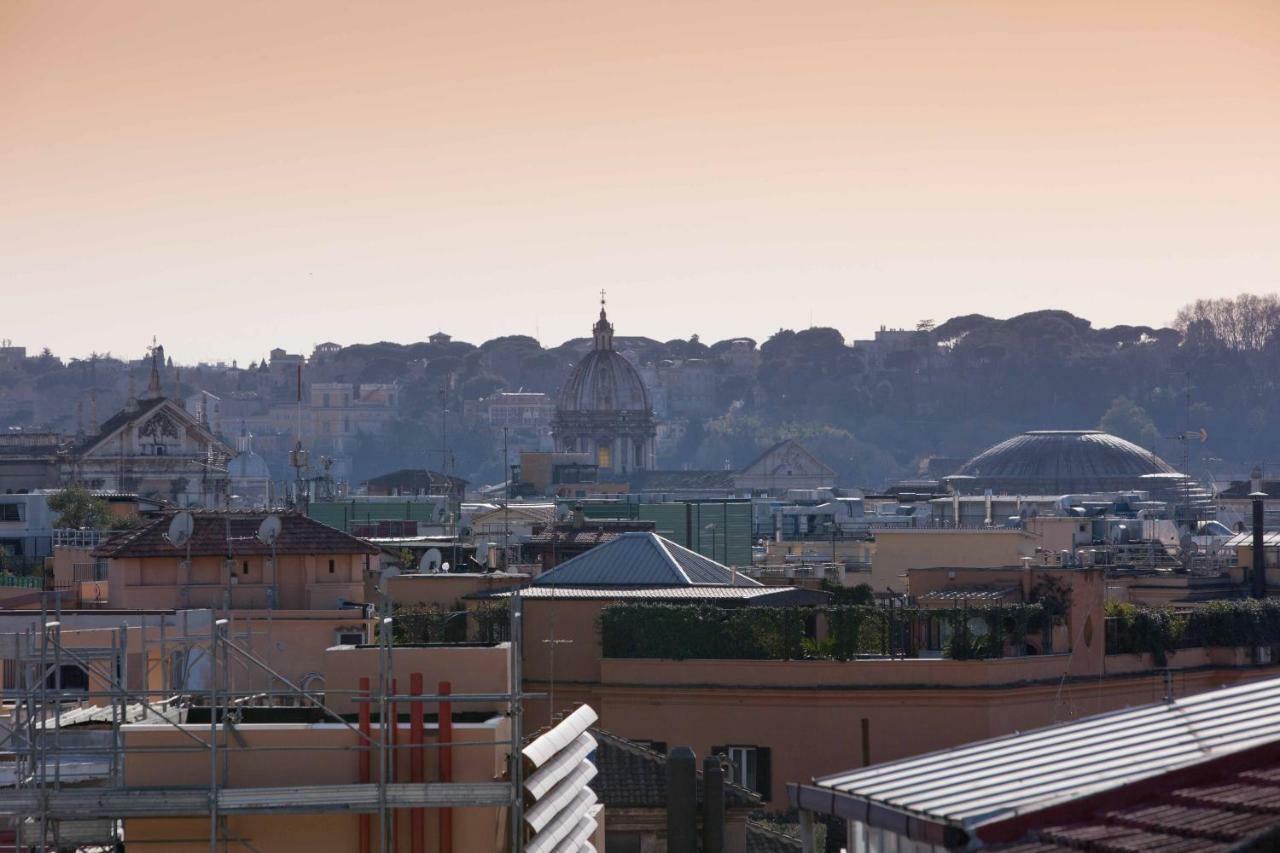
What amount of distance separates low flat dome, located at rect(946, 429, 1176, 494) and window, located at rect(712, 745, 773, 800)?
2434 inches

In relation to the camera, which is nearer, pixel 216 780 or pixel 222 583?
pixel 216 780

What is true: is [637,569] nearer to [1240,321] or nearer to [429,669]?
[429,669]

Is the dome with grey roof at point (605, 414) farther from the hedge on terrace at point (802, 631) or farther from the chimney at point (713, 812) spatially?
the chimney at point (713, 812)

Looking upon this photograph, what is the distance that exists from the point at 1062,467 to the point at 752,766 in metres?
67.0

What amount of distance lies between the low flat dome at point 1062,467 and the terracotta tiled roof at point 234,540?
198 ft

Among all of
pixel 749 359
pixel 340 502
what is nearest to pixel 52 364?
pixel 749 359

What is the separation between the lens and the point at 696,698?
21125 millimetres

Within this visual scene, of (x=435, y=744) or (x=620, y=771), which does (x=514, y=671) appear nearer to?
(x=435, y=744)

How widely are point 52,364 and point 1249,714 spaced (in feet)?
532

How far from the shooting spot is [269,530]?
2136cm

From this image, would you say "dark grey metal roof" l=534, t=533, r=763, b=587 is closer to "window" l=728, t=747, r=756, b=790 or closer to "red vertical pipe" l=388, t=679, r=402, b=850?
"window" l=728, t=747, r=756, b=790

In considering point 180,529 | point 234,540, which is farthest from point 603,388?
point 180,529

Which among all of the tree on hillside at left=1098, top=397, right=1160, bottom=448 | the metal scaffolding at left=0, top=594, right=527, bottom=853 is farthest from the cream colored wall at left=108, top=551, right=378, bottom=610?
the tree on hillside at left=1098, top=397, right=1160, bottom=448

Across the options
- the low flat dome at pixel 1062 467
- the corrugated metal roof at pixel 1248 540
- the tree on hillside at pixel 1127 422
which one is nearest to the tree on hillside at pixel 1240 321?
the tree on hillside at pixel 1127 422
